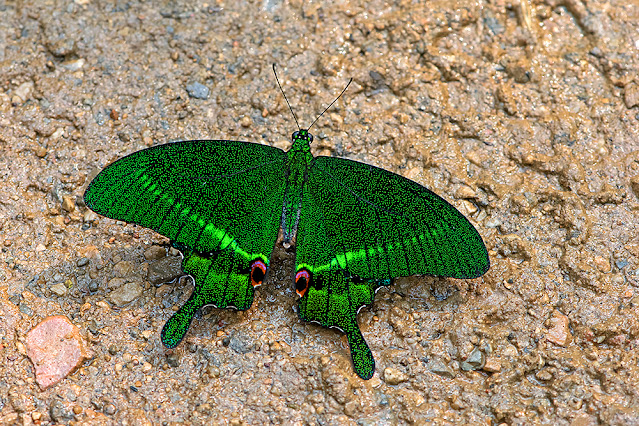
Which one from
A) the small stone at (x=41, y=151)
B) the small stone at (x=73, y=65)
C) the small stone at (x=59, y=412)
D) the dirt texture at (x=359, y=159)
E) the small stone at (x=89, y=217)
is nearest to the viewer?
the small stone at (x=59, y=412)

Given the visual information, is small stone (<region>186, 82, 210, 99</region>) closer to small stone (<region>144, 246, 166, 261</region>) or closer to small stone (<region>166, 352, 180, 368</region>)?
small stone (<region>144, 246, 166, 261</region>)

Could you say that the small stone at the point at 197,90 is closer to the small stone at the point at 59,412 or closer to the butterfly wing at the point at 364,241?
the butterfly wing at the point at 364,241

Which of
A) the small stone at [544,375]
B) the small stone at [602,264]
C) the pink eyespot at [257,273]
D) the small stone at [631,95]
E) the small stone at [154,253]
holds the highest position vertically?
the small stone at [631,95]

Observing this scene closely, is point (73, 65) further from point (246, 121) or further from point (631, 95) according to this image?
point (631, 95)

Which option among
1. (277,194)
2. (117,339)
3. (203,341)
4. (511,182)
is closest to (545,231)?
(511,182)

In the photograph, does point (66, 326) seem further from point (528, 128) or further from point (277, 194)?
point (528, 128)

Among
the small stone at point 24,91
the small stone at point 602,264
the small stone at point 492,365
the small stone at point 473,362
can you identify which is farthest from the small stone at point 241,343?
the small stone at point 24,91

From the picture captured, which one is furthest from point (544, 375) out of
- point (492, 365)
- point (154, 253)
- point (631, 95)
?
point (154, 253)

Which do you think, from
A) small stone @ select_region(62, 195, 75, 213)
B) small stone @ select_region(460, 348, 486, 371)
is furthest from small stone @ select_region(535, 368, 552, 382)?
small stone @ select_region(62, 195, 75, 213)
